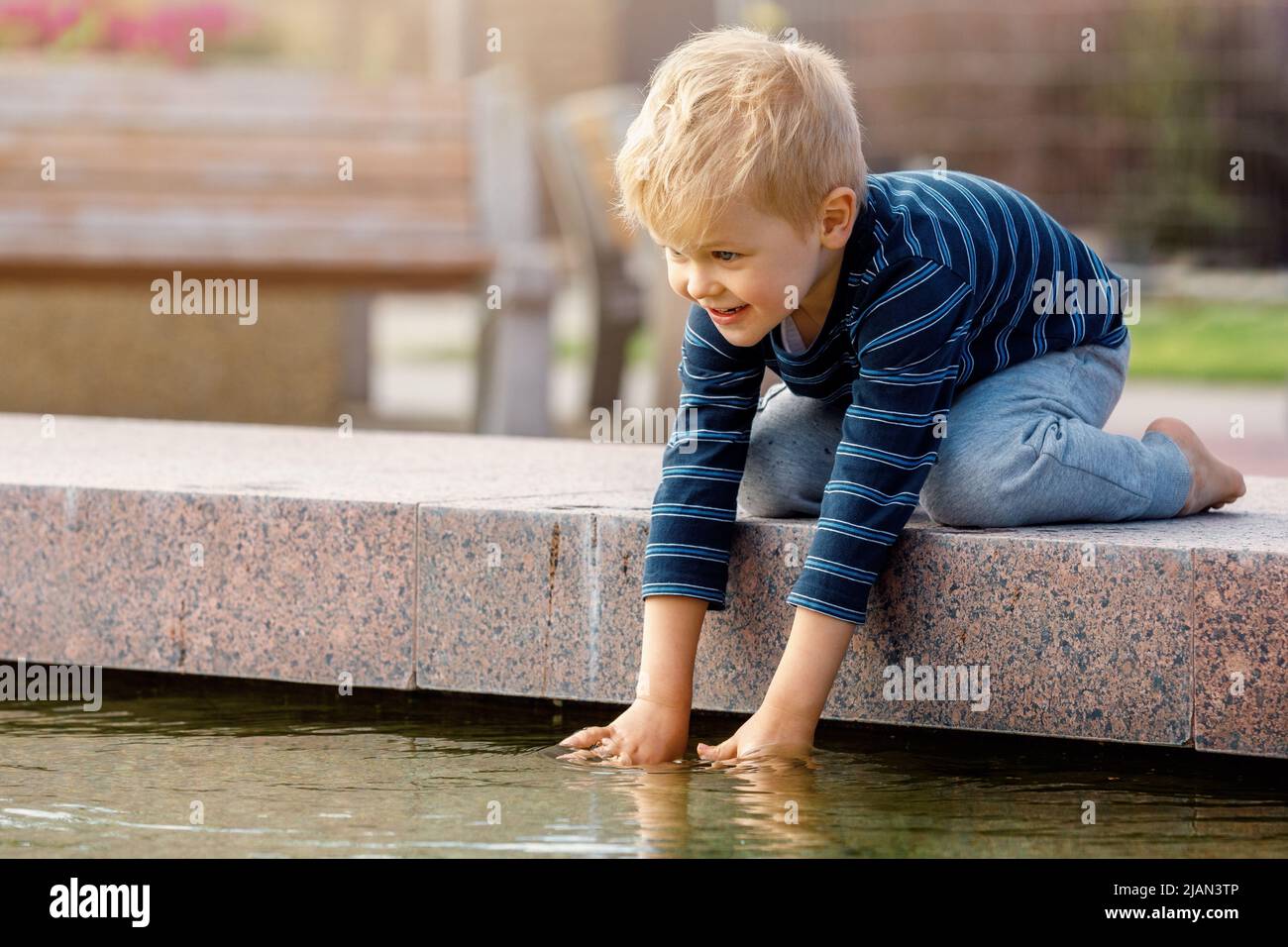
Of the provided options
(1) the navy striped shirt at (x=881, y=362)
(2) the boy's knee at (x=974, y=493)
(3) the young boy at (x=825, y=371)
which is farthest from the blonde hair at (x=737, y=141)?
(2) the boy's knee at (x=974, y=493)

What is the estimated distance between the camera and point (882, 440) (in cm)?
252

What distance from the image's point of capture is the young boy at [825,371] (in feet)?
8.04

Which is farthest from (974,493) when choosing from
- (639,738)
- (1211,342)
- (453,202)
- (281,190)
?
(1211,342)

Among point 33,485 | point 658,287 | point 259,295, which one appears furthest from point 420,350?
point 33,485

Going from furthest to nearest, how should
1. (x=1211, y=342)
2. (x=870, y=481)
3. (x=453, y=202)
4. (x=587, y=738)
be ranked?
(x=1211, y=342) < (x=453, y=202) < (x=587, y=738) < (x=870, y=481)

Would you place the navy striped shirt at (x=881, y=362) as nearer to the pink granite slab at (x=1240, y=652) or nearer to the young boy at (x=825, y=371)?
the young boy at (x=825, y=371)

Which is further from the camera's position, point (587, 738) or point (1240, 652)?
point (587, 738)

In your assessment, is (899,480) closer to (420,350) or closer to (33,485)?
(33,485)

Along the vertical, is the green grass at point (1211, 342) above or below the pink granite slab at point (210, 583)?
above

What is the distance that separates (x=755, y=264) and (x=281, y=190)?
3.73m

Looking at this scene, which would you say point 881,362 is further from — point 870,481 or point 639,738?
point 639,738

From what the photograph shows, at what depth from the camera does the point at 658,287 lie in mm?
6090

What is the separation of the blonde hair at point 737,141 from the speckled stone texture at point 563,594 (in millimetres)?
563

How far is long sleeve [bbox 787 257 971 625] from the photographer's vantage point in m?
2.51
